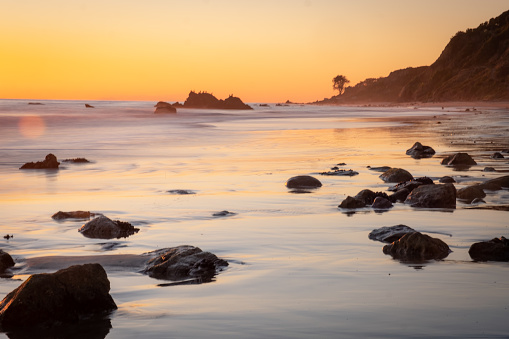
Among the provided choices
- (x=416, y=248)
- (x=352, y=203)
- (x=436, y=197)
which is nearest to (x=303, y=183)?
(x=352, y=203)

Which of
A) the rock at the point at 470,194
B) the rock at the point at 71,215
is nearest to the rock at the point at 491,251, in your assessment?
the rock at the point at 470,194

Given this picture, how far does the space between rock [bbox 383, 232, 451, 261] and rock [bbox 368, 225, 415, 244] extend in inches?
21.5

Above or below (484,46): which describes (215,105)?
below

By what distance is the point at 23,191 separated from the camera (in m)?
13.5

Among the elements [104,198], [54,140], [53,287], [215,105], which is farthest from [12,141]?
[215,105]

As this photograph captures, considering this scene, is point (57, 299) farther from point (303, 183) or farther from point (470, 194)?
point (303, 183)

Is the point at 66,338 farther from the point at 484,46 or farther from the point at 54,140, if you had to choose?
the point at 484,46

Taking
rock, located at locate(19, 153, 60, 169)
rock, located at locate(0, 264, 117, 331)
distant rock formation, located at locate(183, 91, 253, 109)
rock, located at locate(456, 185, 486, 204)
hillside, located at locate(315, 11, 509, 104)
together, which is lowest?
distant rock formation, located at locate(183, 91, 253, 109)

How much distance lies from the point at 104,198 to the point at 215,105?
11934cm

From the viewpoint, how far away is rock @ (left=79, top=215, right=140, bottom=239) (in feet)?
27.2

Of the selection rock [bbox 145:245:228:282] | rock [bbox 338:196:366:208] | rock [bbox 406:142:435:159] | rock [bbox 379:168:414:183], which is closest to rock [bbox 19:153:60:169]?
rock [bbox 379:168:414:183]

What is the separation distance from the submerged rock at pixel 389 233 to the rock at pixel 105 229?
11.2ft

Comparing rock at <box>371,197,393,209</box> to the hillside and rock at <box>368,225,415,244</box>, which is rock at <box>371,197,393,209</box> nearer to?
rock at <box>368,225,415,244</box>

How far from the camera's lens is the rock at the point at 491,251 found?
269 inches
